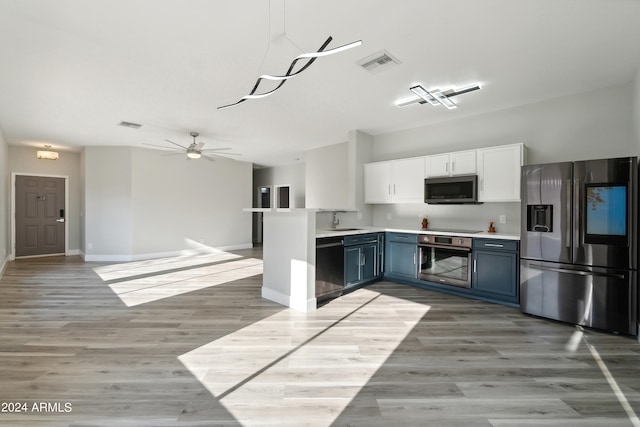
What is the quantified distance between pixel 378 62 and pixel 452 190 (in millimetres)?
2290

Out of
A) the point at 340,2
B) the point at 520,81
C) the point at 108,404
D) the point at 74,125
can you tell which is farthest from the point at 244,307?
the point at 74,125

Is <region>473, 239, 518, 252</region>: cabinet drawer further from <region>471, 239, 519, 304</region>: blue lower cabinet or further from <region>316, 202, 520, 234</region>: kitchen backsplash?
<region>316, 202, 520, 234</region>: kitchen backsplash

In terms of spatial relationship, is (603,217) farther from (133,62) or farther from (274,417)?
(133,62)

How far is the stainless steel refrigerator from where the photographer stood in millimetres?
2766

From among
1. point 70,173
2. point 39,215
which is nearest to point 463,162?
point 70,173

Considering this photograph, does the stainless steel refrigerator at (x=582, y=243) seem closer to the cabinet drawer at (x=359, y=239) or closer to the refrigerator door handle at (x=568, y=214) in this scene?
the refrigerator door handle at (x=568, y=214)

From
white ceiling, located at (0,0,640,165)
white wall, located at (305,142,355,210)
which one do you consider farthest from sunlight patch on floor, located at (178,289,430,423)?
white wall, located at (305,142,355,210)

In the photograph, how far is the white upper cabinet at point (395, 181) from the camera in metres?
4.70

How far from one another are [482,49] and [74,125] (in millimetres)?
6493

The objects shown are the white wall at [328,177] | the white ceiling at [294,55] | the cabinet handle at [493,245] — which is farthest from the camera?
the white wall at [328,177]

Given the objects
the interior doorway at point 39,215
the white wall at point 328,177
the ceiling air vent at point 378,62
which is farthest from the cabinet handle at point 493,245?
the interior doorway at point 39,215

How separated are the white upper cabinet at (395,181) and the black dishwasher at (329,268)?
1.56 meters

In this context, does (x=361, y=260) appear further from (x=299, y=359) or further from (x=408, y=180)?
(x=299, y=359)

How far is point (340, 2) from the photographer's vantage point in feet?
6.82
